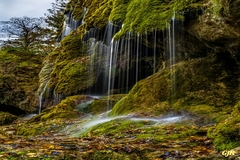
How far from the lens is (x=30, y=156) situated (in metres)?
3.70

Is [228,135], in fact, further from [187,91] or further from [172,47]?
[172,47]

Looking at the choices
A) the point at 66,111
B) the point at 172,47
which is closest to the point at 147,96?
the point at 172,47

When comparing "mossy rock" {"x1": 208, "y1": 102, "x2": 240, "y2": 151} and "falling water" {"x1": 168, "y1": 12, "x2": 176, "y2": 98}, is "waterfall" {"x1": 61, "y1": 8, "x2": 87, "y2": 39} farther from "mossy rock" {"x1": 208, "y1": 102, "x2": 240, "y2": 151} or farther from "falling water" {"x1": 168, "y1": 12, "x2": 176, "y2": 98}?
"mossy rock" {"x1": 208, "y1": 102, "x2": 240, "y2": 151}

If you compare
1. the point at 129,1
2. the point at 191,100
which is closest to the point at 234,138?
the point at 191,100

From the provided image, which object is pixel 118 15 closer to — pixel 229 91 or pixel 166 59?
pixel 166 59

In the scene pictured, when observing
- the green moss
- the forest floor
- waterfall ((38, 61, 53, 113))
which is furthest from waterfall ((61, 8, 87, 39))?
the forest floor

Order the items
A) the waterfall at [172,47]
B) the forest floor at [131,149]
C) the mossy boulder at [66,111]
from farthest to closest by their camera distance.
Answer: the mossy boulder at [66,111] → the waterfall at [172,47] → the forest floor at [131,149]

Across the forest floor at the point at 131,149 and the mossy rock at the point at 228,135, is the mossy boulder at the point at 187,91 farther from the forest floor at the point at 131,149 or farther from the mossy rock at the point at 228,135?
the mossy rock at the point at 228,135

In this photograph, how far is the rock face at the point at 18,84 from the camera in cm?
2067

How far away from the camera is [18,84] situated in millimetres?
22125

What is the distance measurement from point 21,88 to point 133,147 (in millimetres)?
18706

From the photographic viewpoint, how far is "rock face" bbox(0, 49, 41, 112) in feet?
67.8

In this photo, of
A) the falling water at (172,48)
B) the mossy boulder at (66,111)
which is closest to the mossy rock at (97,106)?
the mossy boulder at (66,111)

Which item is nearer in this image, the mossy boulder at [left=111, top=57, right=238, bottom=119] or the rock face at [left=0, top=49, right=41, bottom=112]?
the mossy boulder at [left=111, top=57, right=238, bottom=119]
